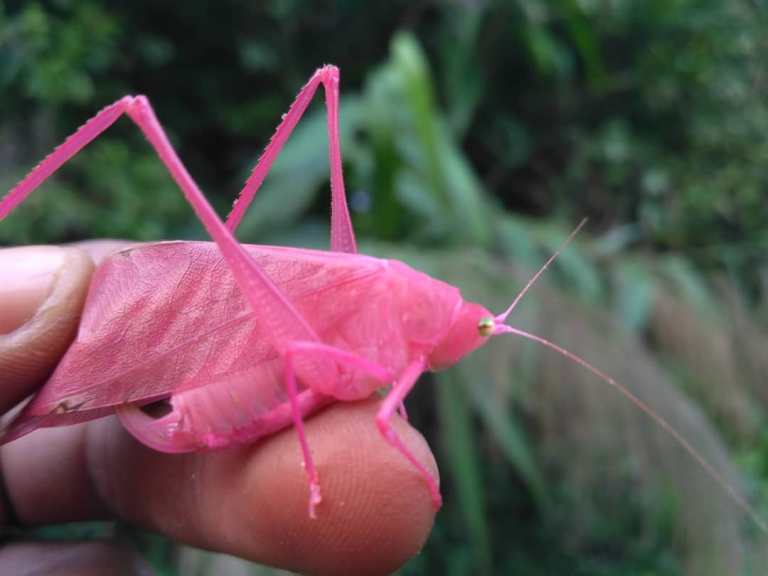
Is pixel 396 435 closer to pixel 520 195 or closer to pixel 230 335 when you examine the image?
pixel 230 335

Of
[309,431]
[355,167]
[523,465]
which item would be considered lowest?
[523,465]

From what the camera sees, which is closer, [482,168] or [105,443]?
[105,443]

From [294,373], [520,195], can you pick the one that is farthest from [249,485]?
[520,195]

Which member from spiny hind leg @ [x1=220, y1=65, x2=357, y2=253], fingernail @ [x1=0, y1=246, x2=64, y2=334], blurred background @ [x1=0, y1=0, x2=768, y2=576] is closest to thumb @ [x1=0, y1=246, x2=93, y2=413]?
fingernail @ [x1=0, y1=246, x2=64, y2=334]

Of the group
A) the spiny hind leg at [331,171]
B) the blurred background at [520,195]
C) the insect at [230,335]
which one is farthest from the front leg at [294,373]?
the blurred background at [520,195]

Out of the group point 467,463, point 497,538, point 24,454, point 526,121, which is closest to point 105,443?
point 24,454

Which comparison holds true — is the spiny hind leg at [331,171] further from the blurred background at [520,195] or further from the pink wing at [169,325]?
the blurred background at [520,195]

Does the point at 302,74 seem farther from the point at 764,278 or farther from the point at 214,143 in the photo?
the point at 764,278
